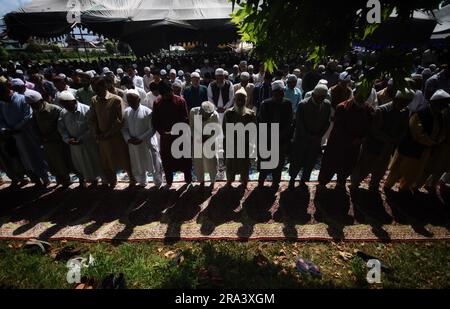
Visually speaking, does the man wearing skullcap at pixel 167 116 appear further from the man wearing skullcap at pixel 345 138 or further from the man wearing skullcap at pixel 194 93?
the man wearing skullcap at pixel 345 138

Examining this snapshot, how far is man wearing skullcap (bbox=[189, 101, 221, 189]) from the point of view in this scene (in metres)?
4.76

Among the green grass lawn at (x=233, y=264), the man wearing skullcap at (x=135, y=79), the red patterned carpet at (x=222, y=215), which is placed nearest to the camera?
the green grass lawn at (x=233, y=264)

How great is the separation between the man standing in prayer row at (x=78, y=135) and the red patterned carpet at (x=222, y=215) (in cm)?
55

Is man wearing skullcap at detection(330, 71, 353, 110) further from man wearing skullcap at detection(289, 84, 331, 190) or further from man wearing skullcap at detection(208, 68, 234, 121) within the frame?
man wearing skullcap at detection(208, 68, 234, 121)

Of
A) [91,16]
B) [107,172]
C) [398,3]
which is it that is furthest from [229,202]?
[91,16]

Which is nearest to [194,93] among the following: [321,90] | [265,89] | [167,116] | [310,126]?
[265,89]

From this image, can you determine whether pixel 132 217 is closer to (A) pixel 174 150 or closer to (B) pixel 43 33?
(A) pixel 174 150

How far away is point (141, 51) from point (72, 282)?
1301cm

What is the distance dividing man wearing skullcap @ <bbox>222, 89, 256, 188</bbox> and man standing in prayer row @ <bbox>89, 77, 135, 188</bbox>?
1.87m

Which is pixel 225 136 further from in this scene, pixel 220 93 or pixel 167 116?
pixel 220 93

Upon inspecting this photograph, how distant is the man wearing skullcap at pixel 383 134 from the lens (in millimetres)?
4398

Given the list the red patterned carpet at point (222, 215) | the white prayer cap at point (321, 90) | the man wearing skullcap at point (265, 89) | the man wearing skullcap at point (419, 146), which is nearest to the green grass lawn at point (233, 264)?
the red patterned carpet at point (222, 215)

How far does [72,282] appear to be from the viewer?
3.40m
